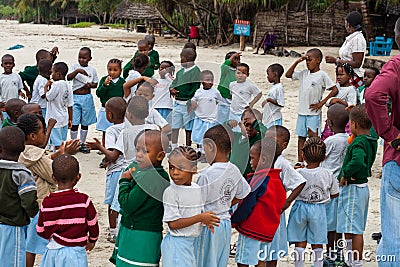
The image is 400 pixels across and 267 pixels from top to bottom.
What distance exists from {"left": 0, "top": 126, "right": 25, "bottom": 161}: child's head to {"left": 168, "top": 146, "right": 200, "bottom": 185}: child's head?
42.5 inches

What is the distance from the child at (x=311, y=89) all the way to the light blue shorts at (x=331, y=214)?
225cm

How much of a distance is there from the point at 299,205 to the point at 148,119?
1.49m

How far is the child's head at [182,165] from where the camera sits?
352 centimetres

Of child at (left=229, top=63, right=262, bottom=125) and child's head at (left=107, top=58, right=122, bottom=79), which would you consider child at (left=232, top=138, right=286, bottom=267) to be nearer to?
child at (left=229, top=63, right=262, bottom=125)

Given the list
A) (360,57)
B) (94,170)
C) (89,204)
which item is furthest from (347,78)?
(89,204)

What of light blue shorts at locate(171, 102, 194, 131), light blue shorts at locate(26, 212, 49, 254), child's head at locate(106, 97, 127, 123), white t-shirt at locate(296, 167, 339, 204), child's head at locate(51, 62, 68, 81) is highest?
child's head at locate(51, 62, 68, 81)

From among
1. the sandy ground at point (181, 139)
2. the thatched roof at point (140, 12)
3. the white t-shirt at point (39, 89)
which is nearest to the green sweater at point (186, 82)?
the sandy ground at point (181, 139)

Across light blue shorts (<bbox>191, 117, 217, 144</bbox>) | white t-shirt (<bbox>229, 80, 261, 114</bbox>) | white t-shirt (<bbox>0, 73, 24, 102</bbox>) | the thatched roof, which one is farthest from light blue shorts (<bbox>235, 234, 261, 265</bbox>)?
the thatched roof

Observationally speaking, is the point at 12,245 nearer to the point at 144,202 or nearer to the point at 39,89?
the point at 144,202

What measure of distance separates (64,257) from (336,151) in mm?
2441

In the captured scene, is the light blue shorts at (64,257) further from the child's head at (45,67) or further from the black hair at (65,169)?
the child's head at (45,67)

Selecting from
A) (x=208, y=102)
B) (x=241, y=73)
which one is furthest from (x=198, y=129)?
(x=241, y=73)

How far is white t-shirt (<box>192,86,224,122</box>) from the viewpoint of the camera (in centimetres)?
644

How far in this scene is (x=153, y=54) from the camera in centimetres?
912
